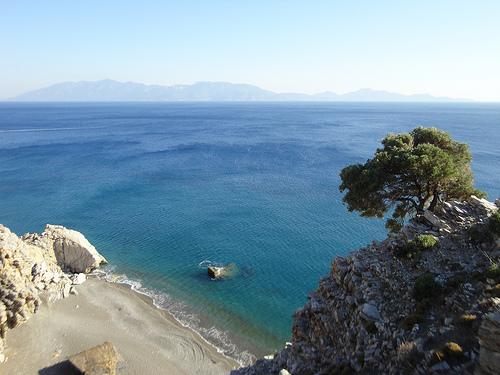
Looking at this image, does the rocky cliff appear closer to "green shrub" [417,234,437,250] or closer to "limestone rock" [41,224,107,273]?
"green shrub" [417,234,437,250]

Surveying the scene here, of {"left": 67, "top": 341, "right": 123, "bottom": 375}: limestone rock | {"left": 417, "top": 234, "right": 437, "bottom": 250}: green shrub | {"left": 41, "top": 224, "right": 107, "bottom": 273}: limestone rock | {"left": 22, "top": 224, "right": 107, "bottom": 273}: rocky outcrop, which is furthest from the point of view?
{"left": 41, "top": 224, "right": 107, "bottom": 273}: limestone rock

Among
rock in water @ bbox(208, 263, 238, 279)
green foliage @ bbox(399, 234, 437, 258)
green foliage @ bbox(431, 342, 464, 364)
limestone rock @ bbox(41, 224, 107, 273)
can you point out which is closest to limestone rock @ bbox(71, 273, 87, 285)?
limestone rock @ bbox(41, 224, 107, 273)

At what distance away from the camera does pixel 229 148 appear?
120 m

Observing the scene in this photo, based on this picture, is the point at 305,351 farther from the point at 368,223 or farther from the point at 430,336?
the point at 368,223

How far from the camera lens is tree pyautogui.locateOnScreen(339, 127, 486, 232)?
24062mm

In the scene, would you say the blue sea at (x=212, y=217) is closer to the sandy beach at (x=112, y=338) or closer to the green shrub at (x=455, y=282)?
the sandy beach at (x=112, y=338)

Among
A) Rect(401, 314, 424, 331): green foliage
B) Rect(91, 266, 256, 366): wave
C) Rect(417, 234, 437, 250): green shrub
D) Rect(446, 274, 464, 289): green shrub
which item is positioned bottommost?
Rect(91, 266, 256, 366): wave

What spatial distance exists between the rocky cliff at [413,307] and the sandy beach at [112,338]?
31.4ft

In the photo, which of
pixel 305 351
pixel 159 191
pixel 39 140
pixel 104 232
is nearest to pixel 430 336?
pixel 305 351

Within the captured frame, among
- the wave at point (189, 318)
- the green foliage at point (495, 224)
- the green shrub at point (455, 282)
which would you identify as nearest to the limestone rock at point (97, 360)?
the wave at point (189, 318)

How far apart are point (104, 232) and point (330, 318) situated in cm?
4528

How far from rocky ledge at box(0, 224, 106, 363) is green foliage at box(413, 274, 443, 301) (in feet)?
112

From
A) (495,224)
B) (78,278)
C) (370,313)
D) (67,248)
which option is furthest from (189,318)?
(495,224)

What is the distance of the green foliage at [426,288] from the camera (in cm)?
1616
